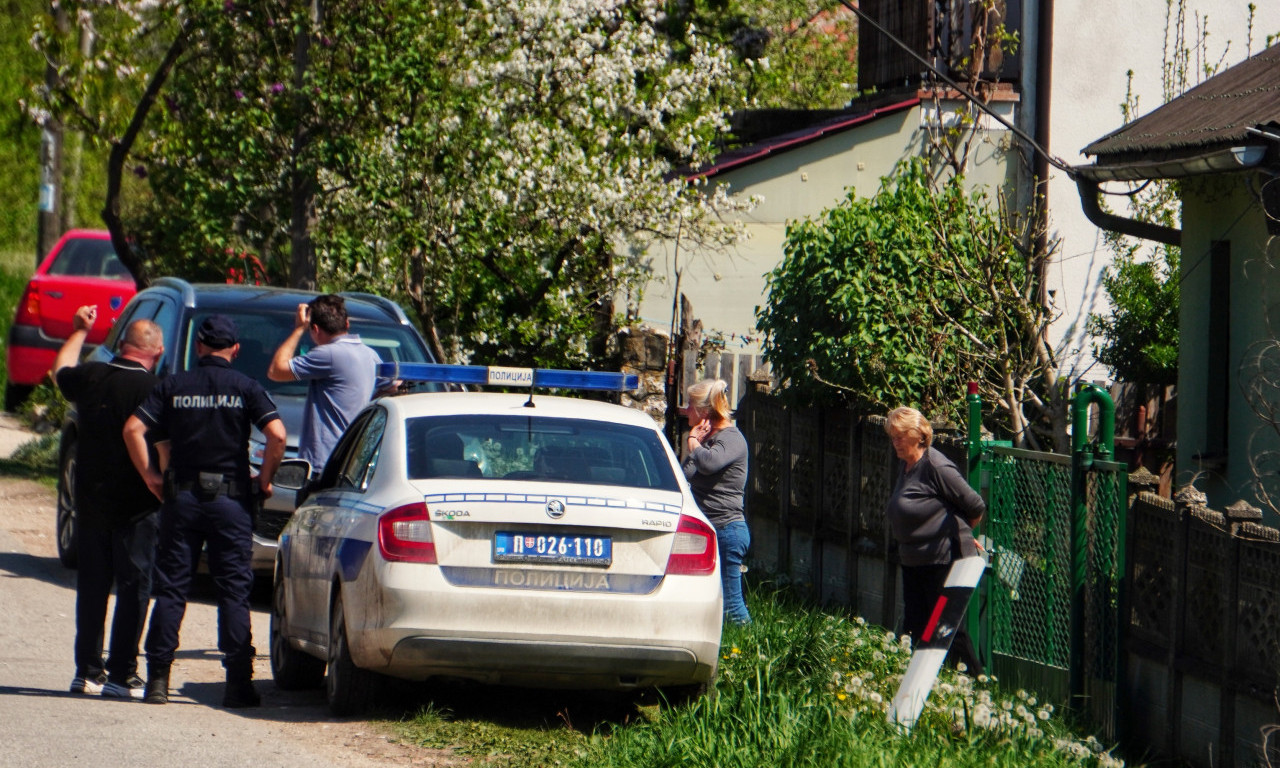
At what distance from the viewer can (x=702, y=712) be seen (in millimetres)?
7223

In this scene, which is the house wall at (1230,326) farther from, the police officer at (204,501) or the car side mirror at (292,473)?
the police officer at (204,501)

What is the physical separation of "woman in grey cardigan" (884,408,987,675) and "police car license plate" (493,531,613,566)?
207cm

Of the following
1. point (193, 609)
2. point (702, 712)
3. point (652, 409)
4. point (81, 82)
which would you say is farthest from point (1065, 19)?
point (702, 712)

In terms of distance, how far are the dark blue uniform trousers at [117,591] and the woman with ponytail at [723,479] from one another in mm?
3220

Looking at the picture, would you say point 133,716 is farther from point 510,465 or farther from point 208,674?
point 510,465

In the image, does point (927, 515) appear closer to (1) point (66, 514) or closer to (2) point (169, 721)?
(2) point (169, 721)

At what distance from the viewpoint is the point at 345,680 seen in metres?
7.52

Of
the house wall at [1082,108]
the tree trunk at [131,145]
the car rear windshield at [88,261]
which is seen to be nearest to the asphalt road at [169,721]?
the tree trunk at [131,145]

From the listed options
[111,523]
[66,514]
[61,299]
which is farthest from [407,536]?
[61,299]

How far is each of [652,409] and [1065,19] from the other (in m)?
6.46

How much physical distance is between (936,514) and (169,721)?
385cm

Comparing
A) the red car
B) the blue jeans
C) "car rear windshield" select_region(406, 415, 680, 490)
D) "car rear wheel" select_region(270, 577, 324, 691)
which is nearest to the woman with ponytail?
the blue jeans

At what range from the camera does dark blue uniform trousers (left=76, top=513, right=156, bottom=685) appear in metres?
8.18

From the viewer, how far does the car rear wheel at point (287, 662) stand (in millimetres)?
8656
